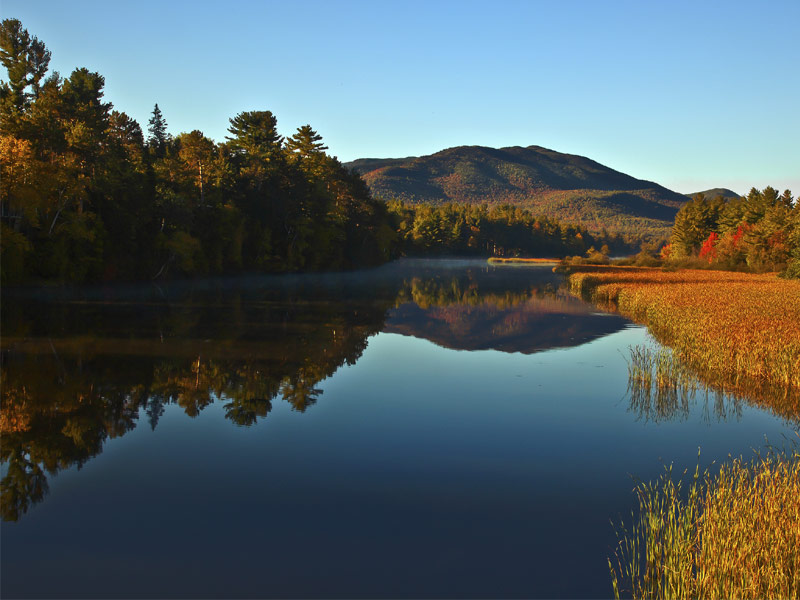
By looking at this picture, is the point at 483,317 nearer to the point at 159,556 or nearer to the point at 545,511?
the point at 545,511

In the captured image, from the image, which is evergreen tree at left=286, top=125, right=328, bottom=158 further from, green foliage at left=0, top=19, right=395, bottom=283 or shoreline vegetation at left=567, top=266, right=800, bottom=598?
shoreline vegetation at left=567, top=266, right=800, bottom=598

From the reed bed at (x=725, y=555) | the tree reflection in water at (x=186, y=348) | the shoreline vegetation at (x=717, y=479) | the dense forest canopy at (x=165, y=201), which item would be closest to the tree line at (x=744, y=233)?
the dense forest canopy at (x=165, y=201)

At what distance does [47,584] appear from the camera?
299 inches

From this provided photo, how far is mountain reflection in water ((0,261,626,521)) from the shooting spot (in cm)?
1389

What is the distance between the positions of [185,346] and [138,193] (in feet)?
110

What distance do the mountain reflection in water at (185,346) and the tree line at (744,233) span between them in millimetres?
44510

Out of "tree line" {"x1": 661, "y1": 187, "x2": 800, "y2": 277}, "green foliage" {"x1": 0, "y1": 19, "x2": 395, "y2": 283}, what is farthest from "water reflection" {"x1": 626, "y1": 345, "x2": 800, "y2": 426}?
"tree line" {"x1": 661, "y1": 187, "x2": 800, "y2": 277}

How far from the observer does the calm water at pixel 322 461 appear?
809cm

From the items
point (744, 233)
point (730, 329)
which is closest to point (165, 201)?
point (730, 329)

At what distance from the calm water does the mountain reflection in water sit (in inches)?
4.6

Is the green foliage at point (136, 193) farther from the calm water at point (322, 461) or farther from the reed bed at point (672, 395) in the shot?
the reed bed at point (672, 395)

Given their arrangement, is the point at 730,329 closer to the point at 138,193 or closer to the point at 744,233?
the point at 138,193

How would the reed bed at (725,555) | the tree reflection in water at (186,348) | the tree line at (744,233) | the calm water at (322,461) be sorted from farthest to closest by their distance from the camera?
the tree line at (744,233) → the tree reflection in water at (186,348) → the calm water at (322,461) → the reed bed at (725,555)

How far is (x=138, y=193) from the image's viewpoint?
52688mm
